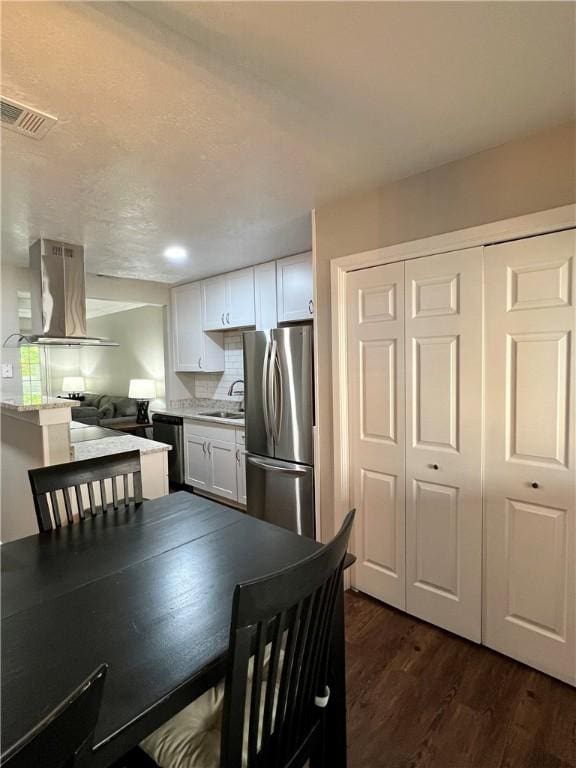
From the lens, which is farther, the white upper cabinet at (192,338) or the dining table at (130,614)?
the white upper cabinet at (192,338)

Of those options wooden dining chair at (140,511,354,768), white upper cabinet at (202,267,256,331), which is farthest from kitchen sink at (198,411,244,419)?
wooden dining chair at (140,511,354,768)

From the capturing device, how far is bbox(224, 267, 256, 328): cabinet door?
12.3ft

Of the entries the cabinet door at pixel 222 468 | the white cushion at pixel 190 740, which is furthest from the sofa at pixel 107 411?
the white cushion at pixel 190 740

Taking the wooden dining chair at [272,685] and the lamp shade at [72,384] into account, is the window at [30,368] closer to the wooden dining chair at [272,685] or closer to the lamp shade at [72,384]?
the wooden dining chair at [272,685]

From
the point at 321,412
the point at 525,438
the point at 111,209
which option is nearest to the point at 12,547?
the point at 321,412

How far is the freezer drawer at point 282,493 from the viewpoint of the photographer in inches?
109

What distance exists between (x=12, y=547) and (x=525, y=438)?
2050 millimetres

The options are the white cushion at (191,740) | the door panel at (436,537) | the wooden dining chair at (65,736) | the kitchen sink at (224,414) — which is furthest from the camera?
the kitchen sink at (224,414)

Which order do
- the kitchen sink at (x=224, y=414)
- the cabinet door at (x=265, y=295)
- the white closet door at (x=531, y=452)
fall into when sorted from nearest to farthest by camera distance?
the white closet door at (x=531, y=452) → the cabinet door at (x=265, y=295) → the kitchen sink at (x=224, y=414)

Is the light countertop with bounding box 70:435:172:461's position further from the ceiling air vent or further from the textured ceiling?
the ceiling air vent

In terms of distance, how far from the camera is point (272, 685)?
848mm

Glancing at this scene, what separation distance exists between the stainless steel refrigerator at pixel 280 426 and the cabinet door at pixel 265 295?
0.49 meters

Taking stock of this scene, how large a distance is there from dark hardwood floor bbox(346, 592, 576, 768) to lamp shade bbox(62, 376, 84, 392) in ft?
24.5

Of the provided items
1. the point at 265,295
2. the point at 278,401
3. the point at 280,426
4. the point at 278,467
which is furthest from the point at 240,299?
the point at 278,467
